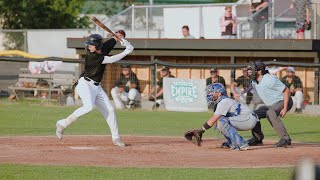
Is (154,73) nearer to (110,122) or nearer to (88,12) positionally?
(110,122)

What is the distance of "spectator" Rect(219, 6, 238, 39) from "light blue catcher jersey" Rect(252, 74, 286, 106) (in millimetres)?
11466

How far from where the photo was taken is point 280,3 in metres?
25.5

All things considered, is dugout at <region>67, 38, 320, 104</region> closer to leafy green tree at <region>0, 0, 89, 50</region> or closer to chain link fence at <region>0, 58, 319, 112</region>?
chain link fence at <region>0, 58, 319, 112</region>

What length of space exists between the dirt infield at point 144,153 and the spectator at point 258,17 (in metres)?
10.5

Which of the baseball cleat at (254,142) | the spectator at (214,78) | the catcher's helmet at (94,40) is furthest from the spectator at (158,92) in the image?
the catcher's helmet at (94,40)

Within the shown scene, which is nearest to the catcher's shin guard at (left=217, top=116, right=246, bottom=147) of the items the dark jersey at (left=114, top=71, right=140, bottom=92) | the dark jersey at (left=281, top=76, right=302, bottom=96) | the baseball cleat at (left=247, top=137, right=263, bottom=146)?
the baseball cleat at (left=247, top=137, right=263, bottom=146)

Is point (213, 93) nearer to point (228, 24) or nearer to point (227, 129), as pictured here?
point (227, 129)

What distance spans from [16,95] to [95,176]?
52.5ft

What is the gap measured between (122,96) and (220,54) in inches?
140

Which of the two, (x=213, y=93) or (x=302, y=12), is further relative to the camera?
(x=302, y=12)

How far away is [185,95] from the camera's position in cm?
2300

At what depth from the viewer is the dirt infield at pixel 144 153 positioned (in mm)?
11430

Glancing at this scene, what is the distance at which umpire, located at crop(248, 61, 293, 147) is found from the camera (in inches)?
527

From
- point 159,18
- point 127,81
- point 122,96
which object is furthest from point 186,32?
point 122,96
